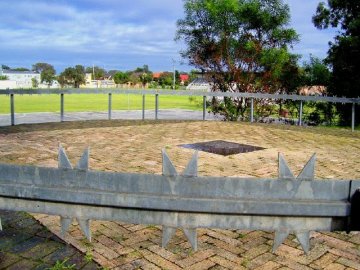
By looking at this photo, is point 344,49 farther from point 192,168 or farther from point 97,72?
point 97,72

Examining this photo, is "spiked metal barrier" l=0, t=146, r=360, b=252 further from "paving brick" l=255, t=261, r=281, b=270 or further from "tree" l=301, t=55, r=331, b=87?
"tree" l=301, t=55, r=331, b=87

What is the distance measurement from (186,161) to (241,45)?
1101 centimetres

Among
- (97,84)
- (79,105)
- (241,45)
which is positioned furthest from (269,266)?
(97,84)

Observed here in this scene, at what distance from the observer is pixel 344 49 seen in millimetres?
17031

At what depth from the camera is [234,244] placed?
387cm

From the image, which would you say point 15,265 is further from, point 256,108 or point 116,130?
point 256,108

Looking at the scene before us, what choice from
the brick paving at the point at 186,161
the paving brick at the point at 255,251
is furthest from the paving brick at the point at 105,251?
the paving brick at the point at 255,251

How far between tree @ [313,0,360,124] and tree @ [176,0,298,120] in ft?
6.87

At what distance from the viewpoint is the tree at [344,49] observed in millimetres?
16578

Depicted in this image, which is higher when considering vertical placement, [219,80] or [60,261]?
[219,80]

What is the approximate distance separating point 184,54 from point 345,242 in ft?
49.6

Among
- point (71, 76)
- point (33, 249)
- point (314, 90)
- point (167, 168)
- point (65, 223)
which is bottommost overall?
point (33, 249)

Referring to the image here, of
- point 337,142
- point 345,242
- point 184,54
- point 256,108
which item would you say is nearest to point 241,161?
point 345,242

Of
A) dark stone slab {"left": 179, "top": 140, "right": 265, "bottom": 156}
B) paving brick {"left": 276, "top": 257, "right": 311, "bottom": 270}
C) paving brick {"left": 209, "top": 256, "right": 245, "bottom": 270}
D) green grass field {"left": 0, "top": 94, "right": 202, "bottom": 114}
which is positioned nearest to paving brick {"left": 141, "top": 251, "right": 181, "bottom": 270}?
paving brick {"left": 209, "top": 256, "right": 245, "bottom": 270}
